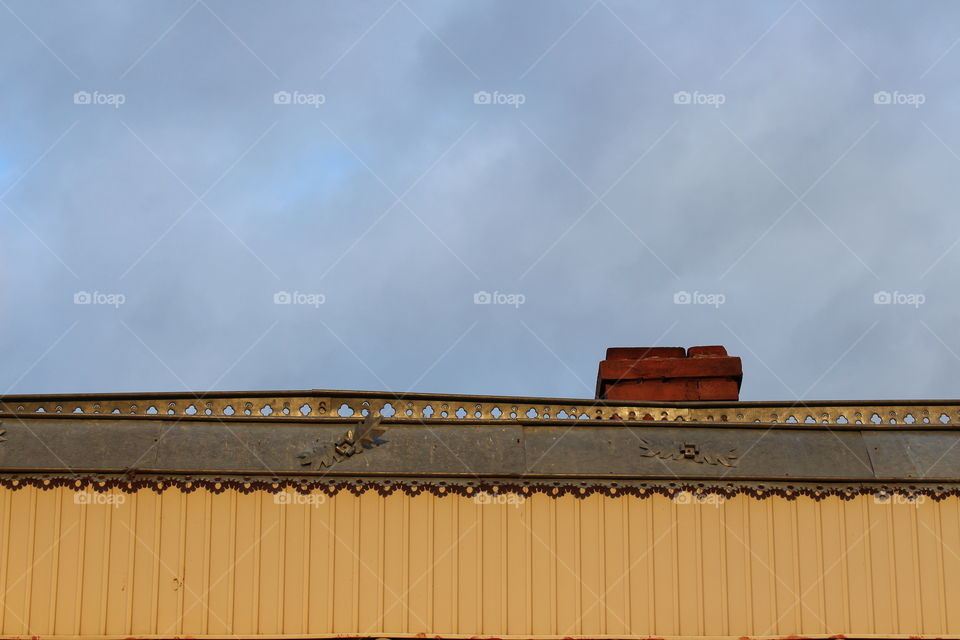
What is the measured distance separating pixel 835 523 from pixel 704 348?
3.26 m

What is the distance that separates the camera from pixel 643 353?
15.3 m

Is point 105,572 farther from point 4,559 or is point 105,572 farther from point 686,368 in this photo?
point 686,368

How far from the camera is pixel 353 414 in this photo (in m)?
12.8

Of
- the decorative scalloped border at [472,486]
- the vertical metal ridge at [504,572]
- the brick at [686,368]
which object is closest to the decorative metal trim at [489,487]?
the decorative scalloped border at [472,486]

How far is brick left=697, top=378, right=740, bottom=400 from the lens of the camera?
14.5 meters

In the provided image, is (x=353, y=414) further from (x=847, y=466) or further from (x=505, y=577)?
(x=847, y=466)

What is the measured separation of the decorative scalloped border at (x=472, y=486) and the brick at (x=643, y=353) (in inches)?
122

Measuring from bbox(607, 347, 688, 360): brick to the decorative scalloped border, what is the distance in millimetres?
3094

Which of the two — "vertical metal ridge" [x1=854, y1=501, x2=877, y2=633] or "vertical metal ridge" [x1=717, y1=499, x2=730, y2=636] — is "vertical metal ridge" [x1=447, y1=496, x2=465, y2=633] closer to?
"vertical metal ridge" [x1=717, y1=499, x2=730, y2=636]

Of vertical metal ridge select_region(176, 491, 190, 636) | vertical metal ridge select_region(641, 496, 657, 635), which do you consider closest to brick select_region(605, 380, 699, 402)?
vertical metal ridge select_region(641, 496, 657, 635)

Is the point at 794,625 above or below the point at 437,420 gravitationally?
below

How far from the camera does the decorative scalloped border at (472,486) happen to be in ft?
39.1

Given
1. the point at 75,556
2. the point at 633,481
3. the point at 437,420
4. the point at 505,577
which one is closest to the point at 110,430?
the point at 75,556

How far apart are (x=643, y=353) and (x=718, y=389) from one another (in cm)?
119
